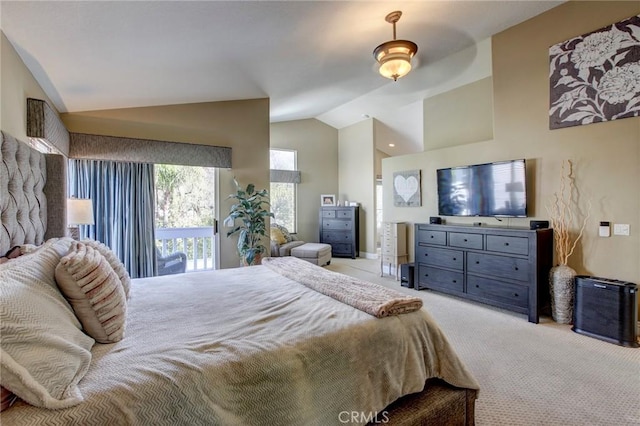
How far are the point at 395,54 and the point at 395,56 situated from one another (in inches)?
0.7

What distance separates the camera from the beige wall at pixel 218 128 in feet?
12.4

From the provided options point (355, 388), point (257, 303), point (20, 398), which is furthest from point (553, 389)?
point (20, 398)

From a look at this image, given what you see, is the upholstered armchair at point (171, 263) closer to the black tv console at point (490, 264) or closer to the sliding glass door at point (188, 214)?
the sliding glass door at point (188, 214)

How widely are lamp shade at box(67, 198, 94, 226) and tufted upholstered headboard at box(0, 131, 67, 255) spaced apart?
18.0 inches

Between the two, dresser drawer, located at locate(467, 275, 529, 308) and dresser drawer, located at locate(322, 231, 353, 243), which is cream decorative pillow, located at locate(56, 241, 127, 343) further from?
dresser drawer, located at locate(322, 231, 353, 243)

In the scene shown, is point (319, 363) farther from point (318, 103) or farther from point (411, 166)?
point (318, 103)

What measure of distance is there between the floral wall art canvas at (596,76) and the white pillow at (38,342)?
4.60m

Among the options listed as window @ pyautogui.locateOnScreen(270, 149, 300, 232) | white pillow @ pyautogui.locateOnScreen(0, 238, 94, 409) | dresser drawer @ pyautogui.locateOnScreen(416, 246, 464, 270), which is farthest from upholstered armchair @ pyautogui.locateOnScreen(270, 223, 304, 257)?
white pillow @ pyautogui.locateOnScreen(0, 238, 94, 409)

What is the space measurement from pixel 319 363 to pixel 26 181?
2.27 metres

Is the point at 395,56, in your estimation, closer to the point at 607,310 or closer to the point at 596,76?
the point at 596,76

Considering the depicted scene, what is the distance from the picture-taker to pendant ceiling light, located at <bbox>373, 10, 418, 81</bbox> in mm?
3145

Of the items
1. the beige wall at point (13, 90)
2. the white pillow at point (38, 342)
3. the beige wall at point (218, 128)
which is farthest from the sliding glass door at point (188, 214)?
the white pillow at point (38, 342)

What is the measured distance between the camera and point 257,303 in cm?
184

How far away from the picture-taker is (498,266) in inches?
144
